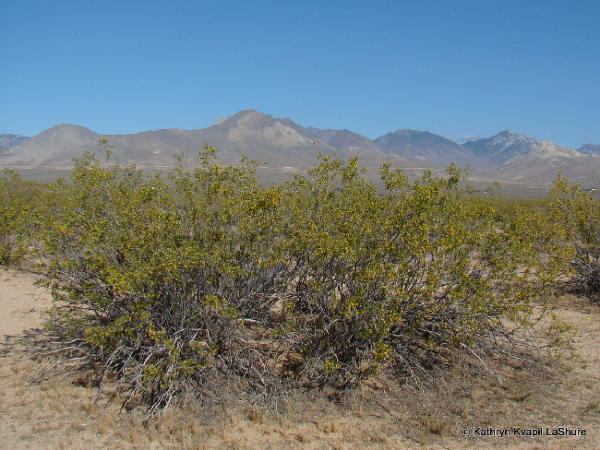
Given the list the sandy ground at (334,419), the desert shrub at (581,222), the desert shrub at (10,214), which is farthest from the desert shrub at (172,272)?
the desert shrub at (581,222)

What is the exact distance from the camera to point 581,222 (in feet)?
46.1

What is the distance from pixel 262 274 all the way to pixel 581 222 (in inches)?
401

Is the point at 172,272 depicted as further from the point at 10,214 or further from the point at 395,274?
the point at 10,214

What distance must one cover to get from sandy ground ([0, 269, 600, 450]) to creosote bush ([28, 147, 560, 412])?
0.61m

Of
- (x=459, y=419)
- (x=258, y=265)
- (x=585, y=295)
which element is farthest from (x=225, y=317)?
(x=585, y=295)

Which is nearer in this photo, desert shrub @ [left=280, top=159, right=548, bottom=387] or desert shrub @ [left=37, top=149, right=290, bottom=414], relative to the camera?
desert shrub @ [left=37, top=149, right=290, bottom=414]

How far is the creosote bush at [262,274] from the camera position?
7.83m

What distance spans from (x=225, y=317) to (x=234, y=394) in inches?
53.8

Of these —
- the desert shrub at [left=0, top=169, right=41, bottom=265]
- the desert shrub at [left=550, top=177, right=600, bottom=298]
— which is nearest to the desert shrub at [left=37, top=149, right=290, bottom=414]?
the desert shrub at [left=0, top=169, right=41, bottom=265]

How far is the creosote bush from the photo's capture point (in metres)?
7.83

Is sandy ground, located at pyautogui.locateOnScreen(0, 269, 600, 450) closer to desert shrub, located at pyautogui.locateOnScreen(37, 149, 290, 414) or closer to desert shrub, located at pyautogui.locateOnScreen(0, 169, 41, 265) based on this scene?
desert shrub, located at pyautogui.locateOnScreen(37, 149, 290, 414)

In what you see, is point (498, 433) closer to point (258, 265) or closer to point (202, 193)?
point (258, 265)

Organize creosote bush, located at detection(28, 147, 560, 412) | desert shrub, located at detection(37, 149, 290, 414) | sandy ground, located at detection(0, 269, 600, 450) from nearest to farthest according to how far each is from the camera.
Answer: sandy ground, located at detection(0, 269, 600, 450) < desert shrub, located at detection(37, 149, 290, 414) < creosote bush, located at detection(28, 147, 560, 412)

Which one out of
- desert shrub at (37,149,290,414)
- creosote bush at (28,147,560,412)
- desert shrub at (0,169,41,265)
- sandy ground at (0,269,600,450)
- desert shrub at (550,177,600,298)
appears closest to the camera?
sandy ground at (0,269,600,450)
